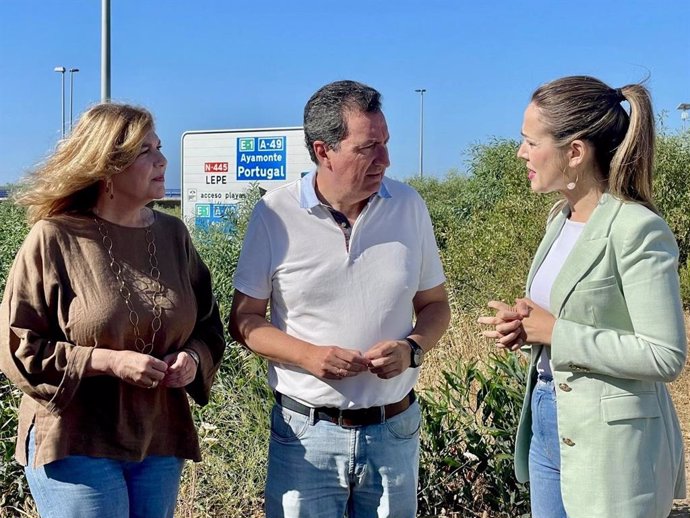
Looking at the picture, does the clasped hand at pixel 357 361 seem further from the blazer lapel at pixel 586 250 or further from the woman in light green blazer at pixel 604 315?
the blazer lapel at pixel 586 250

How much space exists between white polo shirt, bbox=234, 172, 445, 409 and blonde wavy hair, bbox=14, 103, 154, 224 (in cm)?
46

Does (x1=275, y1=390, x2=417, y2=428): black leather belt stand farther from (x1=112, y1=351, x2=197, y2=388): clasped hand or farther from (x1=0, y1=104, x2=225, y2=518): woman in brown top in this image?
(x1=112, y1=351, x2=197, y2=388): clasped hand

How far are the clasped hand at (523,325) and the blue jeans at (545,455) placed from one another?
0.18 m

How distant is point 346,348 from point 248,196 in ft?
20.3

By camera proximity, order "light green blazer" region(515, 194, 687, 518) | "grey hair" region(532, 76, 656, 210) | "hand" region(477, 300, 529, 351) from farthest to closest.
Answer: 1. "hand" region(477, 300, 529, 351)
2. "grey hair" region(532, 76, 656, 210)
3. "light green blazer" region(515, 194, 687, 518)

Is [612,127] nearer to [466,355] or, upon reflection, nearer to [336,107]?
[336,107]

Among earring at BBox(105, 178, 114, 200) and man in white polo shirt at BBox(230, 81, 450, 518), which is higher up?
earring at BBox(105, 178, 114, 200)

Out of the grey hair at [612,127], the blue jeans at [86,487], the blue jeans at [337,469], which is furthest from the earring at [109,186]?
the grey hair at [612,127]

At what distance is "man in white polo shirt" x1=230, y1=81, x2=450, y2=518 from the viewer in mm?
2590

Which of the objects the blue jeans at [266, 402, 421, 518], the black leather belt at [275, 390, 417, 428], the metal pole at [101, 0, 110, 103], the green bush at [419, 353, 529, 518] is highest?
the metal pole at [101, 0, 110, 103]

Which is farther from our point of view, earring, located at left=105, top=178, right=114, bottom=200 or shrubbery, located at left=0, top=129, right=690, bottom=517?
shrubbery, located at left=0, top=129, right=690, bottom=517

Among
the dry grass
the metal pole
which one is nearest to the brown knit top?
the dry grass

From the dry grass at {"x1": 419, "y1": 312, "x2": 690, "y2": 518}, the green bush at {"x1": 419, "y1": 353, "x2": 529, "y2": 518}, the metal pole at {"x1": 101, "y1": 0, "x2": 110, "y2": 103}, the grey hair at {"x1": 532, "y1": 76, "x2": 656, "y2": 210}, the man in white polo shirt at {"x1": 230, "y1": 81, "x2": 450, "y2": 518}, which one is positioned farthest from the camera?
the metal pole at {"x1": 101, "y1": 0, "x2": 110, "y2": 103}

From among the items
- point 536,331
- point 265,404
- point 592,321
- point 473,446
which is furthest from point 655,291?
point 265,404
